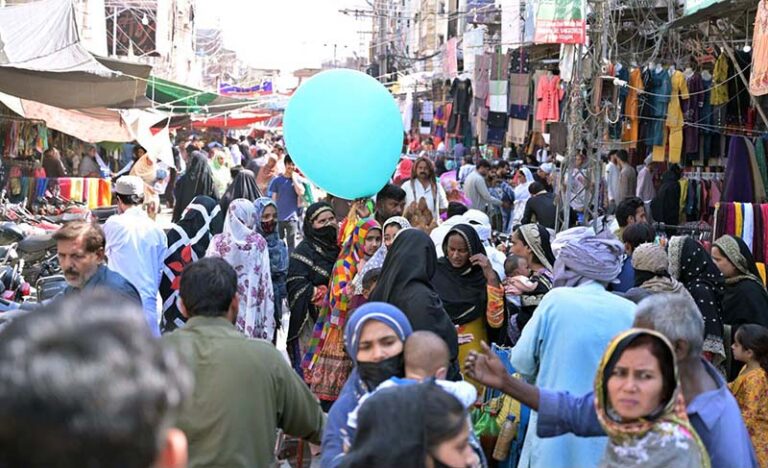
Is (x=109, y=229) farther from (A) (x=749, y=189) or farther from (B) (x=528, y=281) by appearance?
(A) (x=749, y=189)

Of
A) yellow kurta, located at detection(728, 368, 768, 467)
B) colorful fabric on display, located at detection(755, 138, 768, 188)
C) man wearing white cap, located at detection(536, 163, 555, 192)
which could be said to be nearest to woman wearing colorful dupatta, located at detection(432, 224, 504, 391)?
yellow kurta, located at detection(728, 368, 768, 467)

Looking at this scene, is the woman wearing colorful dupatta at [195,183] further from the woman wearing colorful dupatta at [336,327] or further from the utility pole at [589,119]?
the woman wearing colorful dupatta at [336,327]

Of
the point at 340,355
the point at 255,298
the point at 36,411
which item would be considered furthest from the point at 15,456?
the point at 255,298

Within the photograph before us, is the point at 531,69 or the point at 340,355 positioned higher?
the point at 531,69

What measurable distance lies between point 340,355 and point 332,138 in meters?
1.91

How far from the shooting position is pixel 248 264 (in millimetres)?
7656

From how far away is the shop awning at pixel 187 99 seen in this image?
1764 centimetres

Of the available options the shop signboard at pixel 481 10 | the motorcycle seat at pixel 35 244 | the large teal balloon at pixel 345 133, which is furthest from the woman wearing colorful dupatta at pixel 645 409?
the shop signboard at pixel 481 10

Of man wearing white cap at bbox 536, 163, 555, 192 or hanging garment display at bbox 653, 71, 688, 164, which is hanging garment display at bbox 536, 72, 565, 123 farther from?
hanging garment display at bbox 653, 71, 688, 164

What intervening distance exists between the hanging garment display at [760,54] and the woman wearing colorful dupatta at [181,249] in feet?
14.7

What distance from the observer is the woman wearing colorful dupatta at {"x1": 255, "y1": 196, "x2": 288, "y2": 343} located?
27.6ft

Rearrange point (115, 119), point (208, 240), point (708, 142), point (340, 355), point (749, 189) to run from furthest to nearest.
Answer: point (115, 119), point (708, 142), point (749, 189), point (208, 240), point (340, 355)

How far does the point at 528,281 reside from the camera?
646cm

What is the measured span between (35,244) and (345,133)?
4.32m
